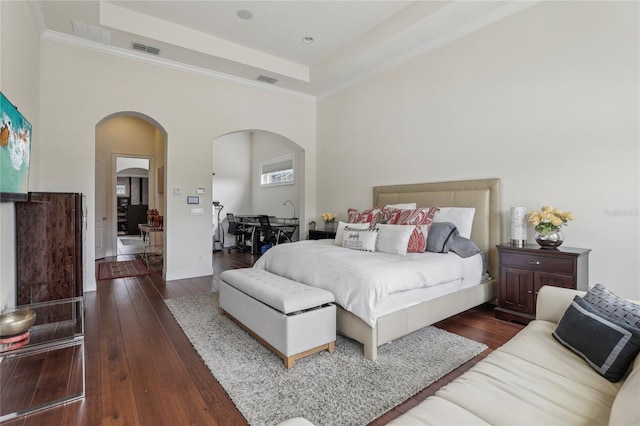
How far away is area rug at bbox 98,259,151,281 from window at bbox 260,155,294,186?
12.5 ft

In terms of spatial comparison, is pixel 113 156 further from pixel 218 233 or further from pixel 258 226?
pixel 258 226

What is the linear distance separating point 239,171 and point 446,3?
7209 mm

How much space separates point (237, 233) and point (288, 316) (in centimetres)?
646

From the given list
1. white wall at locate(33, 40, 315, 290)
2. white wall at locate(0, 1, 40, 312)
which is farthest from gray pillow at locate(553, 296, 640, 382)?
white wall at locate(33, 40, 315, 290)

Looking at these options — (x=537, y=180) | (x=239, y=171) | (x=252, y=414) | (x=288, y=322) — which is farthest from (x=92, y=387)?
(x=239, y=171)

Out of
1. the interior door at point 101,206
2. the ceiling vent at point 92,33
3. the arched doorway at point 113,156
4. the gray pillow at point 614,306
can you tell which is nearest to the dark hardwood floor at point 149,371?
the gray pillow at point 614,306

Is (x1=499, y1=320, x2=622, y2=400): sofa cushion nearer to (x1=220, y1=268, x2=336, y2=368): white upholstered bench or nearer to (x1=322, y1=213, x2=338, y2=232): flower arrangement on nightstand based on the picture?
(x1=220, y1=268, x2=336, y2=368): white upholstered bench

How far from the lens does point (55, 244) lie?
3.21 meters

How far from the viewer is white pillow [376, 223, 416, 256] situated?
11.0 feet

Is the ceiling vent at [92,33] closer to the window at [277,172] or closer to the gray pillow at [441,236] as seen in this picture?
the window at [277,172]

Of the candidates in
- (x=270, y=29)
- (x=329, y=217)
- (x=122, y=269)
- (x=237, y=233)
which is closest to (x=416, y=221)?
(x=329, y=217)

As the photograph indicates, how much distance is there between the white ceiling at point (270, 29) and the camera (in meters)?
3.72

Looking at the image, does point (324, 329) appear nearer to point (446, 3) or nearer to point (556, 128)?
point (556, 128)

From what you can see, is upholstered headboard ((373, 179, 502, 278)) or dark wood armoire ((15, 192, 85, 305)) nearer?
dark wood armoire ((15, 192, 85, 305))
